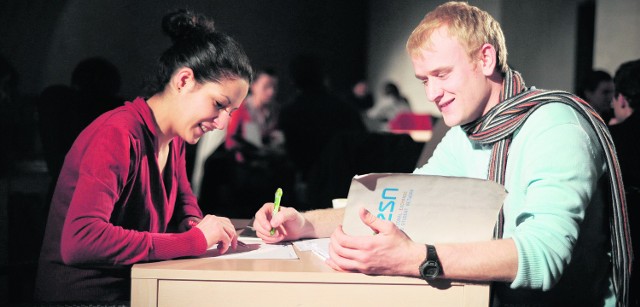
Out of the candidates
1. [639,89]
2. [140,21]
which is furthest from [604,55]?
[140,21]

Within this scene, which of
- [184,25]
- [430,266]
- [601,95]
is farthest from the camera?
[601,95]

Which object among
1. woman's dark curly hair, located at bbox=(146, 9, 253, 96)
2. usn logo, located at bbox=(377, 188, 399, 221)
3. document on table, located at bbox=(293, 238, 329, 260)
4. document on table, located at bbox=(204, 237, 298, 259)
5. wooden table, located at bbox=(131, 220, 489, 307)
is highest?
woman's dark curly hair, located at bbox=(146, 9, 253, 96)

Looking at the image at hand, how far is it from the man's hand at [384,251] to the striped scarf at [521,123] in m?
0.36

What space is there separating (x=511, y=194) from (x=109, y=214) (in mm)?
876

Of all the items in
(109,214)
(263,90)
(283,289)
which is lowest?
(283,289)

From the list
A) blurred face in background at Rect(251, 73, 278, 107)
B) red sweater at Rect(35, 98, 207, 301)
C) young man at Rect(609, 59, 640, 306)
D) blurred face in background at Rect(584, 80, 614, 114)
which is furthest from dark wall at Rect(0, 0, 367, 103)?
blurred face in background at Rect(251, 73, 278, 107)

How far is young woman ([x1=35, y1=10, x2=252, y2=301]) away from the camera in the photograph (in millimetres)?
1356

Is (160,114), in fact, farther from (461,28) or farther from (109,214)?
(461,28)

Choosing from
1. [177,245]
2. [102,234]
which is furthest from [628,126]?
[102,234]

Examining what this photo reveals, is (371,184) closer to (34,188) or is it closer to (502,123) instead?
(502,123)

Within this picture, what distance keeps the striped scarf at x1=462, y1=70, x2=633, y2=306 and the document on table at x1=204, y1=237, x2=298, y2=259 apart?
479 millimetres

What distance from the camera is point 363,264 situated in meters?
1.26

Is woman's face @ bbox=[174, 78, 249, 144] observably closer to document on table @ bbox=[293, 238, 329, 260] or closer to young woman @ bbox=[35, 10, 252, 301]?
young woman @ bbox=[35, 10, 252, 301]

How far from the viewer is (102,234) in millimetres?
1343
